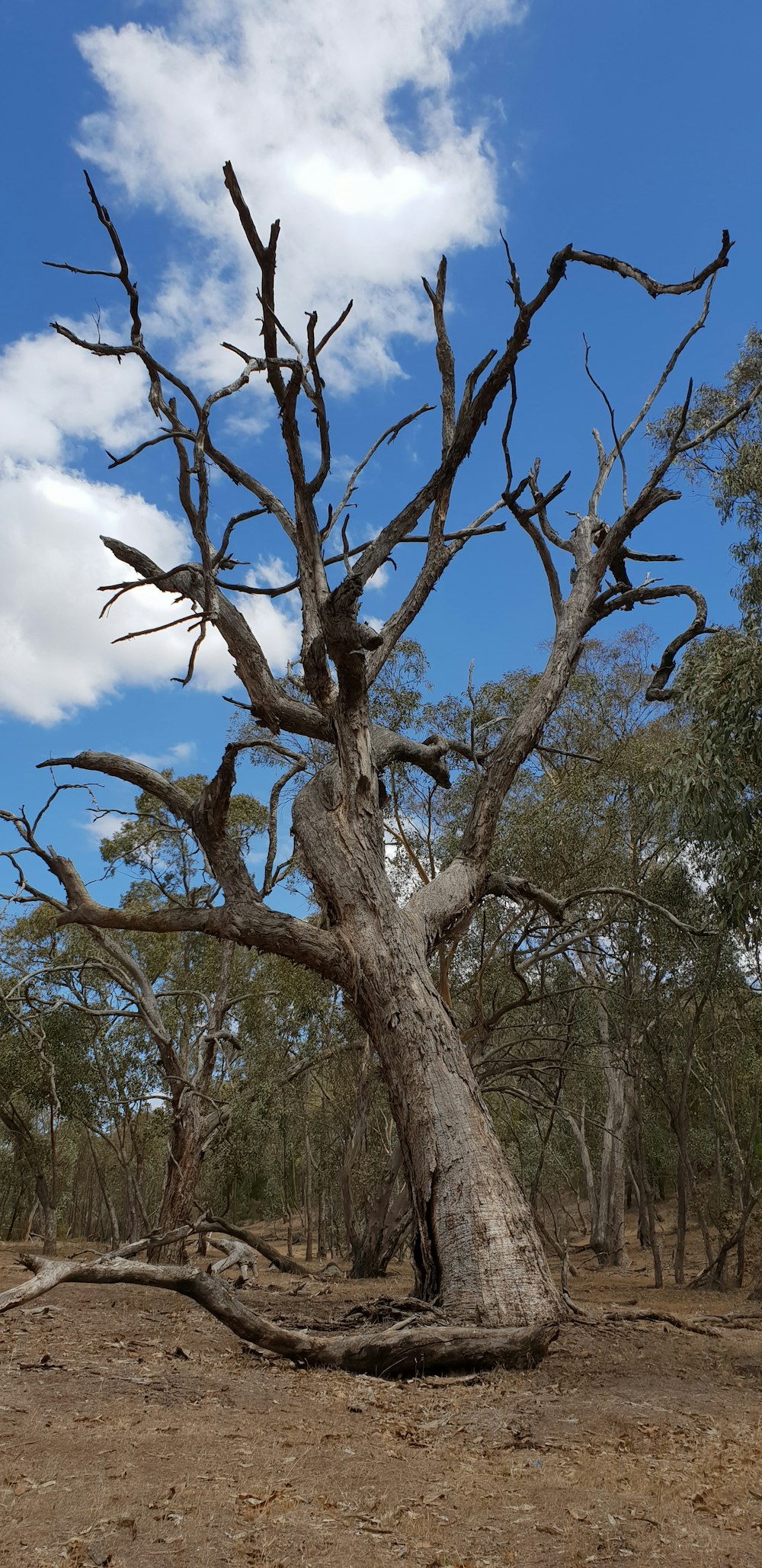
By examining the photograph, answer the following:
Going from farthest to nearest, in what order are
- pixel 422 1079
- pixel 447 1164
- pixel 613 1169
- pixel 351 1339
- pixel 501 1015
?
pixel 613 1169 < pixel 501 1015 < pixel 422 1079 < pixel 447 1164 < pixel 351 1339

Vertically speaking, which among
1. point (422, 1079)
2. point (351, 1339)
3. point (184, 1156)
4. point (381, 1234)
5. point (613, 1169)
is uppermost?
point (422, 1079)

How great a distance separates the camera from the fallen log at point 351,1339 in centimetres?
497

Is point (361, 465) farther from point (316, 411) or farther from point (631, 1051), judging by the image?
point (631, 1051)

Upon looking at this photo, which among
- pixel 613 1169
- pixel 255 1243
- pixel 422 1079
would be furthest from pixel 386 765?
pixel 613 1169

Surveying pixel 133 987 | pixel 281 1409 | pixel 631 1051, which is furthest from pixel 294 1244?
pixel 281 1409

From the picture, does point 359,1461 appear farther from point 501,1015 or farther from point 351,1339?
point 501,1015

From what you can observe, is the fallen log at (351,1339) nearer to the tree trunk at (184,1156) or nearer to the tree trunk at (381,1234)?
the tree trunk at (184,1156)

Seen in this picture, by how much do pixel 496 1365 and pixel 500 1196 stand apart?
3.05 ft

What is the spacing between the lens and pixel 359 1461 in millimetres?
3590

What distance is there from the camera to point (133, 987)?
10.8 meters

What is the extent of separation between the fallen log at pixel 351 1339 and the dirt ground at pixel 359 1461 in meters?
0.14

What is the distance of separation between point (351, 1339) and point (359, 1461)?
5.59ft

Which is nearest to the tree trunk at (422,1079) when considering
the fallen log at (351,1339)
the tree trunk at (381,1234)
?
the fallen log at (351,1339)

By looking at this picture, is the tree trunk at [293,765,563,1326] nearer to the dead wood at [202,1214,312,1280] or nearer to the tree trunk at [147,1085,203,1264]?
the dead wood at [202,1214,312,1280]
